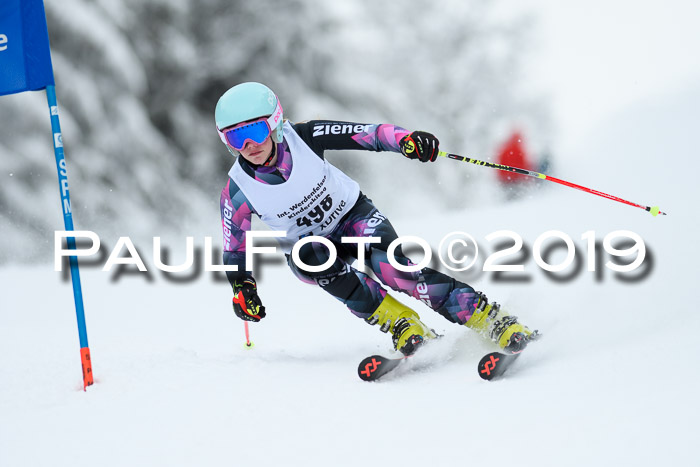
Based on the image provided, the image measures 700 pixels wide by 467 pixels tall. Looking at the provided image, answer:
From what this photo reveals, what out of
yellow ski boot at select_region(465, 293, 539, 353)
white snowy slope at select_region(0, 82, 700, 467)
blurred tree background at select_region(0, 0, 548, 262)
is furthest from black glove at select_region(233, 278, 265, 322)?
blurred tree background at select_region(0, 0, 548, 262)

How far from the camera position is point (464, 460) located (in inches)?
80.2

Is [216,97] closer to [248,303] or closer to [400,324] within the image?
[248,303]

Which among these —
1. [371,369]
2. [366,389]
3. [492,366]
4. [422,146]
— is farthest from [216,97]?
[492,366]

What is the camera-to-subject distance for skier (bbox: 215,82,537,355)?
3166 mm

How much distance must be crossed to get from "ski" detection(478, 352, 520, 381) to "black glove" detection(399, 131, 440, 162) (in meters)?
0.97

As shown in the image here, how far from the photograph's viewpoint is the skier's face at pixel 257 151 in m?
3.20

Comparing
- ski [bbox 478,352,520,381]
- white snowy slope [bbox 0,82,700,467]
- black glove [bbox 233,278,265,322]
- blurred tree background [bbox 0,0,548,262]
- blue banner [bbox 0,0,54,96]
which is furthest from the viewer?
blurred tree background [bbox 0,0,548,262]

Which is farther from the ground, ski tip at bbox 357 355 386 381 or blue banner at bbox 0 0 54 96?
blue banner at bbox 0 0 54 96

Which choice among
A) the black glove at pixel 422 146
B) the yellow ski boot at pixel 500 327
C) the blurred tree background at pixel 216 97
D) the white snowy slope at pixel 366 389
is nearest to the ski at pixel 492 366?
the white snowy slope at pixel 366 389

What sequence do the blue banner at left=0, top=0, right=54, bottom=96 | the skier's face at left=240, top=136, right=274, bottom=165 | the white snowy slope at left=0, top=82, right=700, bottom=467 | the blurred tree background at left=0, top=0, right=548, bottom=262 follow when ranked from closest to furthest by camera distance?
Answer: the white snowy slope at left=0, top=82, right=700, bottom=467
the skier's face at left=240, top=136, right=274, bottom=165
the blue banner at left=0, top=0, right=54, bottom=96
the blurred tree background at left=0, top=0, right=548, bottom=262

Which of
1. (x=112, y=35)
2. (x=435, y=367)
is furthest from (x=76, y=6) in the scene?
(x=435, y=367)

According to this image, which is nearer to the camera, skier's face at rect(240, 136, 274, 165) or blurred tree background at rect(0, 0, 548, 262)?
skier's face at rect(240, 136, 274, 165)

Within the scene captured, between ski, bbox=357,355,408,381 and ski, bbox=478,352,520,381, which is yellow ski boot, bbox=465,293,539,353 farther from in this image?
ski, bbox=357,355,408,381

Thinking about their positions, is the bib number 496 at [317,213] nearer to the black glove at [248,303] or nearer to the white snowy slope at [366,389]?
the black glove at [248,303]
